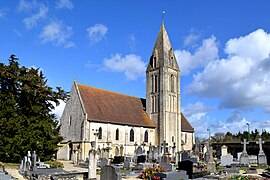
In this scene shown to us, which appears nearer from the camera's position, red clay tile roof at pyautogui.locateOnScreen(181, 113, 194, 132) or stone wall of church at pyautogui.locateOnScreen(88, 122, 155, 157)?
stone wall of church at pyautogui.locateOnScreen(88, 122, 155, 157)

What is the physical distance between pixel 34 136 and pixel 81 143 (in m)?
9.06

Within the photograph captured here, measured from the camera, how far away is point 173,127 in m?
42.1

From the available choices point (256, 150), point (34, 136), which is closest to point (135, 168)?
point (34, 136)

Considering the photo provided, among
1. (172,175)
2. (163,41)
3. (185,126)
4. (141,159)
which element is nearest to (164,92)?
(163,41)

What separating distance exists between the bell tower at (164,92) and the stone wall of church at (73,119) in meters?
12.1

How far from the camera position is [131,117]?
128 feet

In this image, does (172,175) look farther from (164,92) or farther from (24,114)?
(164,92)

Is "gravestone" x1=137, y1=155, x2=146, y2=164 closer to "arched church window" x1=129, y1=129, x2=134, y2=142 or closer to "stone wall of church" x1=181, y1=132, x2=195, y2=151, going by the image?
"arched church window" x1=129, y1=129, x2=134, y2=142

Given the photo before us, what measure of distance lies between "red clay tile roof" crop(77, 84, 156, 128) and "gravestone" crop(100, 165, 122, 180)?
21.8 metres

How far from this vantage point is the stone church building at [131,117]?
33.6 meters

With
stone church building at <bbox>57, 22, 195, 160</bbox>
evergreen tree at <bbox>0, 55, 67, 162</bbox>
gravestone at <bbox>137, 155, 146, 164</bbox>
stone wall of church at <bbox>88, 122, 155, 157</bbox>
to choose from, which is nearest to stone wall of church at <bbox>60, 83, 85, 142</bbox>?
stone church building at <bbox>57, 22, 195, 160</bbox>

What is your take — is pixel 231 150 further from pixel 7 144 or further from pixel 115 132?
pixel 7 144

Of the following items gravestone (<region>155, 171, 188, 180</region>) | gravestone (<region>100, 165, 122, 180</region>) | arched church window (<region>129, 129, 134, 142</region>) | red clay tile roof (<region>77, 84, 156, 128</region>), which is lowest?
gravestone (<region>155, 171, 188, 180</region>)

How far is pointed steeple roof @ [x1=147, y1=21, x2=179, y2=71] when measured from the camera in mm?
43219
